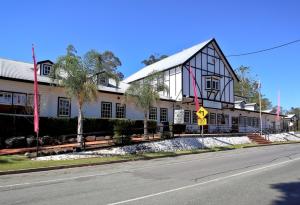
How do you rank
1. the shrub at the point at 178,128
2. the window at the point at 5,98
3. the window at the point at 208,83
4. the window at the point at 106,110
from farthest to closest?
1. the window at the point at 208,83
2. the shrub at the point at 178,128
3. the window at the point at 106,110
4. the window at the point at 5,98

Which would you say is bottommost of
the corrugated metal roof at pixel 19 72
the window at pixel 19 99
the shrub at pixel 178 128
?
the shrub at pixel 178 128

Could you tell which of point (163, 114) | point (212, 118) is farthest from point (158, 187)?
point (212, 118)

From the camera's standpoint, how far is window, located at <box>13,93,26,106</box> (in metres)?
23.4

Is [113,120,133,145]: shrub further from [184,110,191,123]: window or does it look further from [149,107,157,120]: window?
[184,110,191,123]: window

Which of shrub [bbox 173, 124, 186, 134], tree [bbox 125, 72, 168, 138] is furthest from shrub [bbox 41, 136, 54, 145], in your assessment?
shrub [bbox 173, 124, 186, 134]

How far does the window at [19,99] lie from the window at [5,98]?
0.35 m

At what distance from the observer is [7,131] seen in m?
22.0

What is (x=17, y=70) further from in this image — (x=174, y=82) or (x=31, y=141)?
(x=174, y=82)

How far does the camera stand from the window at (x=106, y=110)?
95.6 ft

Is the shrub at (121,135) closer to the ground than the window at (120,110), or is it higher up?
closer to the ground

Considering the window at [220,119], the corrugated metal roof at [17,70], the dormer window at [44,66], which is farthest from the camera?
the window at [220,119]

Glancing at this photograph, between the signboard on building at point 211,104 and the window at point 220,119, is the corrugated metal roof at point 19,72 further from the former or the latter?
the window at point 220,119

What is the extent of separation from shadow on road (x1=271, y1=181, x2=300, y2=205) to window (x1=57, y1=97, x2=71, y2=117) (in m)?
19.2

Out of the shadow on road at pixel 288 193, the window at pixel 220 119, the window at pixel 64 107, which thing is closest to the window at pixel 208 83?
the window at pixel 220 119
